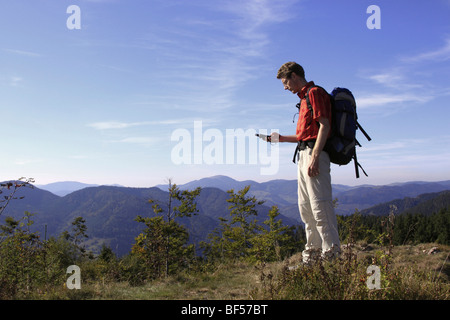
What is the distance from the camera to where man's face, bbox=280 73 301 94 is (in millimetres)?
4262

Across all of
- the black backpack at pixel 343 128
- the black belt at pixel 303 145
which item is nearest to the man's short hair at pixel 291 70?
the black backpack at pixel 343 128

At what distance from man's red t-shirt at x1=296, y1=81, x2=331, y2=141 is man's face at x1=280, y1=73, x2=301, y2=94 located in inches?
2.9

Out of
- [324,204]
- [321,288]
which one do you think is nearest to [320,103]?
[324,204]

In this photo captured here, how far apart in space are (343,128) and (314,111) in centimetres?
42

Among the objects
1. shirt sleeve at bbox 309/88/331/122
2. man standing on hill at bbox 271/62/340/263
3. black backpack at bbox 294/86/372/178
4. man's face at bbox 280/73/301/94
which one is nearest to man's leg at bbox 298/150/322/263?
man standing on hill at bbox 271/62/340/263

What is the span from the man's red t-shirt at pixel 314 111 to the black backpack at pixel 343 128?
11 centimetres

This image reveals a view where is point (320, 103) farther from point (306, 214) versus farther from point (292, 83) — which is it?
point (306, 214)

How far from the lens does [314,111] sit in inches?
153

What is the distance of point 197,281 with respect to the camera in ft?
18.5

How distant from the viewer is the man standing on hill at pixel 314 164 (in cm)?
385
